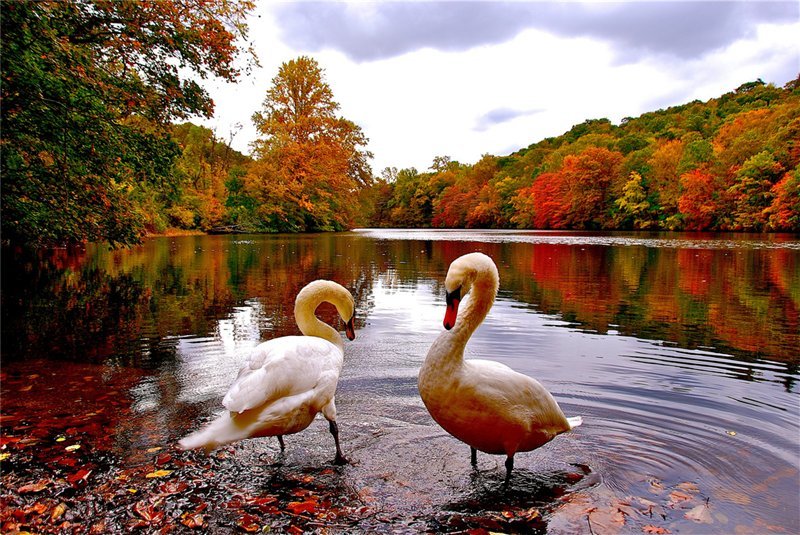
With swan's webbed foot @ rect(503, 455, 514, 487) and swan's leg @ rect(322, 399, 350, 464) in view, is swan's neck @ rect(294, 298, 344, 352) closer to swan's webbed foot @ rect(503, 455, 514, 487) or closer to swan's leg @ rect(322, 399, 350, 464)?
swan's leg @ rect(322, 399, 350, 464)

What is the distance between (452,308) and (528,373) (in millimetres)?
3674

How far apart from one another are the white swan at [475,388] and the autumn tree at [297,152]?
5319 cm

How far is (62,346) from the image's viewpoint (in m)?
8.01

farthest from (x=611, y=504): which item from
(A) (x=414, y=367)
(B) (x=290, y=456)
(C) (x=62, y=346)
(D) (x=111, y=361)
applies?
(C) (x=62, y=346)

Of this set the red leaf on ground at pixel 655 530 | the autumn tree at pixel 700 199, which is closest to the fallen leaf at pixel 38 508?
the red leaf on ground at pixel 655 530

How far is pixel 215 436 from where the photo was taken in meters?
3.71

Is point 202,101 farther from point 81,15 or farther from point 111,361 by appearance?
point 111,361

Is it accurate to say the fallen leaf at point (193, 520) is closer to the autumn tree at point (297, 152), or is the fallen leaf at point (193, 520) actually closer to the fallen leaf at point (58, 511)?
the fallen leaf at point (58, 511)

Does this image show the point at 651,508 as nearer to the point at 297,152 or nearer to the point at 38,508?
the point at 38,508

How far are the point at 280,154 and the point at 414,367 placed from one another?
51.5m

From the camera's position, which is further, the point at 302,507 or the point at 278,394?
the point at 278,394

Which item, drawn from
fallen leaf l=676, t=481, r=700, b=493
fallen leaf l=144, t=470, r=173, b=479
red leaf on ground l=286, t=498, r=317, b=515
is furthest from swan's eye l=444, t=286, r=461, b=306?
fallen leaf l=144, t=470, r=173, b=479

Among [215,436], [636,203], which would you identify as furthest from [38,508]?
[636,203]

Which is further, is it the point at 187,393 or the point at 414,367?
the point at 414,367
